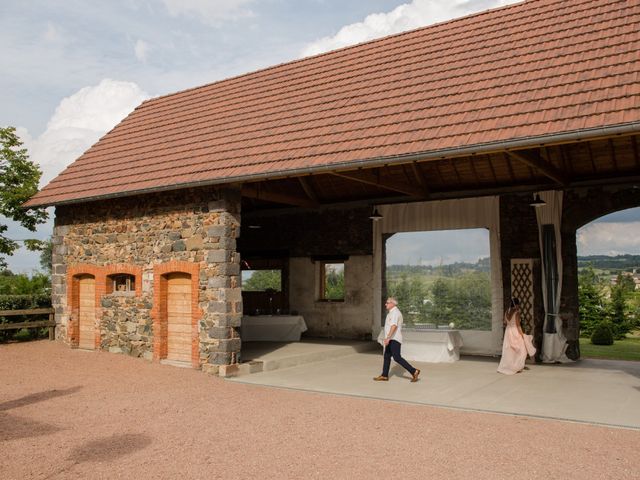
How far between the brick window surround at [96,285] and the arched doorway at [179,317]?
826 millimetres

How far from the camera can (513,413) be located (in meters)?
7.03

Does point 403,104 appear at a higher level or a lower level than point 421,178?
higher

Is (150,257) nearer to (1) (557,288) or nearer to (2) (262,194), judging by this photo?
(2) (262,194)

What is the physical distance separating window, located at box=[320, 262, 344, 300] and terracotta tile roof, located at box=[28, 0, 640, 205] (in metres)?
4.68

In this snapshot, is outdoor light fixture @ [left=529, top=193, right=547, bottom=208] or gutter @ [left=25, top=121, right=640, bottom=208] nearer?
gutter @ [left=25, top=121, right=640, bottom=208]

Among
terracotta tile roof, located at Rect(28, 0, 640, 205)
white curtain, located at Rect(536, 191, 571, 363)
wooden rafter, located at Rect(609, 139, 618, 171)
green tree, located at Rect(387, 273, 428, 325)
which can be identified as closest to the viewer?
terracotta tile roof, located at Rect(28, 0, 640, 205)

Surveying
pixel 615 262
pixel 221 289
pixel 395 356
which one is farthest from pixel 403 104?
pixel 615 262

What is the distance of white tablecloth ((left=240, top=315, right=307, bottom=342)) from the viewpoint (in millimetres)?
14344

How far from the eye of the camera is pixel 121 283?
12.4 meters

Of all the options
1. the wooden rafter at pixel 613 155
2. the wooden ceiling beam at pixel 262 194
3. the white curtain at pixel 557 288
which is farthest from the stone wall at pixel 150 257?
the wooden rafter at pixel 613 155

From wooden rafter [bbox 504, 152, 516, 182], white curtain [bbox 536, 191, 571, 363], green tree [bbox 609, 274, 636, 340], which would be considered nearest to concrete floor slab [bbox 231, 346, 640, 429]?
white curtain [bbox 536, 191, 571, 363]

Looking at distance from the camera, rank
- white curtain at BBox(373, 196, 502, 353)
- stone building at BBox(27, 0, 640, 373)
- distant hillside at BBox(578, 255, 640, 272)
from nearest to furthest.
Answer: stone building at BBox(27, 0, 640, 373)
white curtain at BBox(373, 196, 502, 353)
distant hillside at BBox(578, 255, 640, 272)

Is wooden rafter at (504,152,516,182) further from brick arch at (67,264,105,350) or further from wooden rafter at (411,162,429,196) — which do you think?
brick arch at (67,264,105,350)

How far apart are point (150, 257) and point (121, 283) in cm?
149
